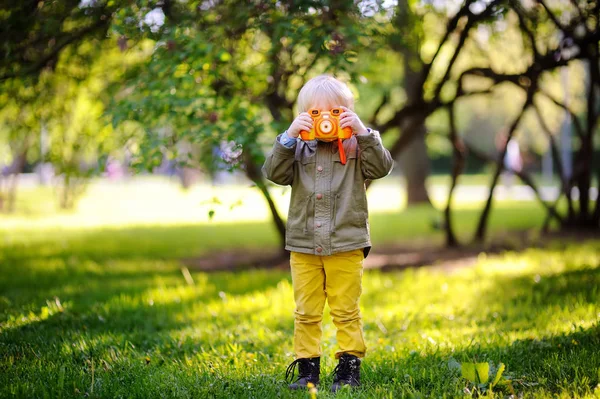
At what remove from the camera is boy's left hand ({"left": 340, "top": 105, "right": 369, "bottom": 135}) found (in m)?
2.86

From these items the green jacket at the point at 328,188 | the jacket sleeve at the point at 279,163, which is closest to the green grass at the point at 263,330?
the green jacket at the point at 328,188

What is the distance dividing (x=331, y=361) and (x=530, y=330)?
4.71 feet

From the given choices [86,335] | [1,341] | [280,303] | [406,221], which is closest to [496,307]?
[280,303]

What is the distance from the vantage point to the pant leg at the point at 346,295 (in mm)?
3002

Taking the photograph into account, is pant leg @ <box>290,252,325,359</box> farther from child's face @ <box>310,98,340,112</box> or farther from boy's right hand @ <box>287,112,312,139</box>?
child's face @ <box>310,98,340,112</box>

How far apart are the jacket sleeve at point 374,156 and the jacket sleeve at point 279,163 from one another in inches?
14.0

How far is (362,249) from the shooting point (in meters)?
3.05

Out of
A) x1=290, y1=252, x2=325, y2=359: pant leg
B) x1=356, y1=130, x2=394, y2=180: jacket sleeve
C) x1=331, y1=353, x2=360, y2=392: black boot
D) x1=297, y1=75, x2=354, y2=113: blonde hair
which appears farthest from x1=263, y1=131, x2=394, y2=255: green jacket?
x1=331, y1=353, x2=360, y2=392: black boot

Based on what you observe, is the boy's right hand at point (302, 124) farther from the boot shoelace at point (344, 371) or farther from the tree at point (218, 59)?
the tree at point (218, 59)

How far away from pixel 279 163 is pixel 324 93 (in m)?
0.42

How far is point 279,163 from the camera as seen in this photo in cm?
302

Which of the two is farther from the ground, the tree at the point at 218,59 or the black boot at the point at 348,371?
the tree at the point at 218,59

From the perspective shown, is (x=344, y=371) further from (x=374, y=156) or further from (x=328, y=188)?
(x=374, y=156)

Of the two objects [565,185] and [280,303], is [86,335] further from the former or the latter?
[565,185]
